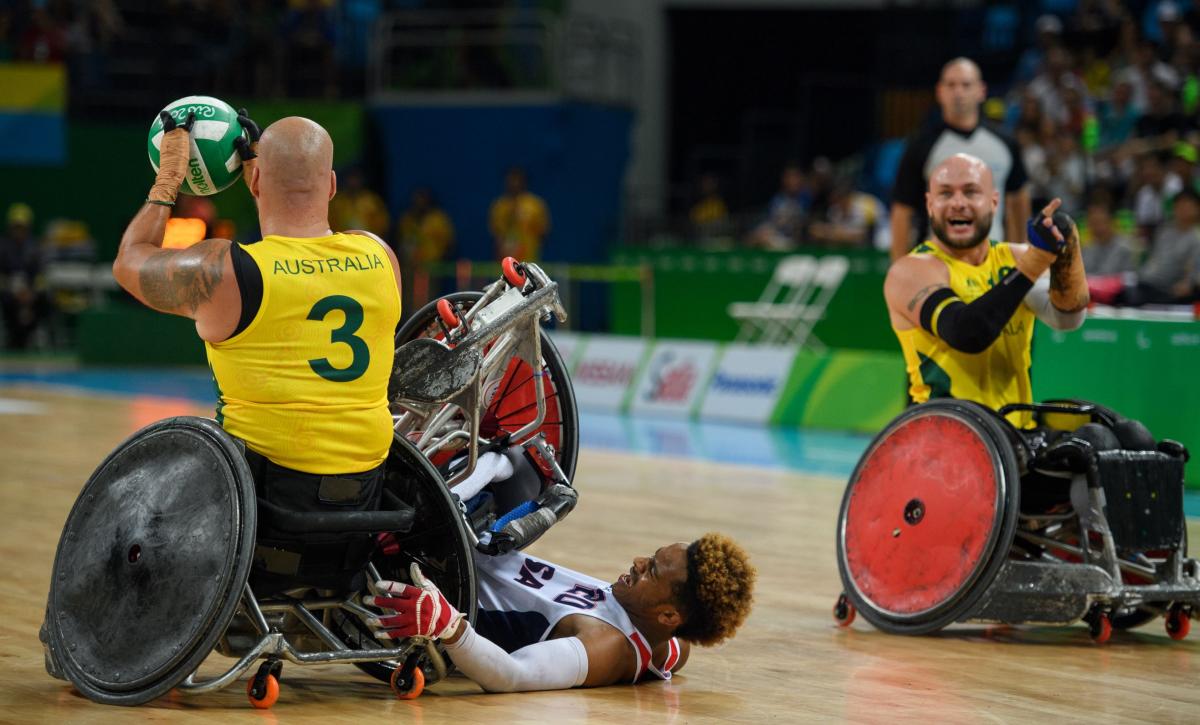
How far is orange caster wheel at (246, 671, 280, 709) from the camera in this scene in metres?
5.14

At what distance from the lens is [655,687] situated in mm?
5758

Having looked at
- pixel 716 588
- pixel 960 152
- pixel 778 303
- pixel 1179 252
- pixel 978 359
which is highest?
pixel 960 152

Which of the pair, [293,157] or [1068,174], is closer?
[293,157]

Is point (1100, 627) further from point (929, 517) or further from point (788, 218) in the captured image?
point (788, 218)

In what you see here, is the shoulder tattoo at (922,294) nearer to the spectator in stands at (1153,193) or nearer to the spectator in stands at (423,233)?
the spectator in stands at (1153,193)

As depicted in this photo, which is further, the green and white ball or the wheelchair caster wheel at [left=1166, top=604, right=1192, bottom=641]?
the wheelchair caster wheel at [left=1166, top=604, right=1192, bottom=641]

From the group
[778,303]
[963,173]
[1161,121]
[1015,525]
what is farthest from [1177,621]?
[778,303]

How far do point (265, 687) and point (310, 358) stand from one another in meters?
0.96

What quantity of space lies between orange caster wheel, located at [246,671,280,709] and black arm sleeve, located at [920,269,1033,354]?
2950mm

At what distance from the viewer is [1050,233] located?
643cm

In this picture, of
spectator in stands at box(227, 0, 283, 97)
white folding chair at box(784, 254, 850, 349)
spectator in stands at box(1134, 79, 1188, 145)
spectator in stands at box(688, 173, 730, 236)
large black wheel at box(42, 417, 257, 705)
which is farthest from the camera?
spectator in stands at box(227, 0, 283, 97)

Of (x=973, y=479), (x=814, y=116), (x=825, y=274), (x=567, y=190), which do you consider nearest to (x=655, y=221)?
(x=567, y=190)

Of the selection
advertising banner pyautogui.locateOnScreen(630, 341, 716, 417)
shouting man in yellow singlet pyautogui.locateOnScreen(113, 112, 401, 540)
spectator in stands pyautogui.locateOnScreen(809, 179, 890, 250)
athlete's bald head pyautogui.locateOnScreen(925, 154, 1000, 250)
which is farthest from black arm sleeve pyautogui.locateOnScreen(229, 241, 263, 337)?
spectator in stands pyautogui.locateOnScreen(809, 179, 890, 250)

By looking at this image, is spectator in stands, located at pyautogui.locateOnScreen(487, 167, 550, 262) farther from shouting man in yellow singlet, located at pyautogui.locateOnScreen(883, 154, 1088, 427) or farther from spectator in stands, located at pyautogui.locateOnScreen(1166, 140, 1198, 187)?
shouting man in yellow singlet, located at pyautogui.locateOnScreen(883, 154, 1088, 427)
